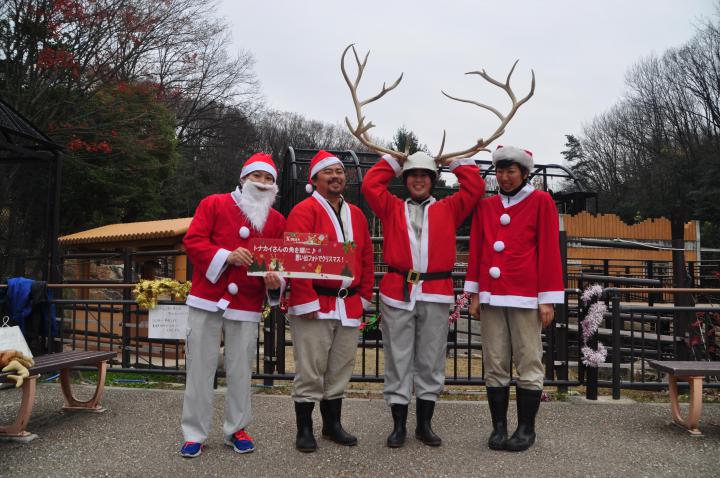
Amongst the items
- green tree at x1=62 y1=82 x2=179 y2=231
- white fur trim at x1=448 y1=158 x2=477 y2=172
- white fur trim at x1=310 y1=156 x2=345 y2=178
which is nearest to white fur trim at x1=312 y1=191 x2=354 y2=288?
white fur trim at x1=310 y1=156 x2=345 y2=178

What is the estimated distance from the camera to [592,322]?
16.2ft

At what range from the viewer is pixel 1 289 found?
5695 millimetres

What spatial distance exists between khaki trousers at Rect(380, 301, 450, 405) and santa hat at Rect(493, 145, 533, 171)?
1.09 m

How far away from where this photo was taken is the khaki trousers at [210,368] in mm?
3490

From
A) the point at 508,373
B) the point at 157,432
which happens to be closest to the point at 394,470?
the point at 508,373

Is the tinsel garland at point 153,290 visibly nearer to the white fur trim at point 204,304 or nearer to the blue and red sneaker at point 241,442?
the white fur trim at point 204,304

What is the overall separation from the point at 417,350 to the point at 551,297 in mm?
937

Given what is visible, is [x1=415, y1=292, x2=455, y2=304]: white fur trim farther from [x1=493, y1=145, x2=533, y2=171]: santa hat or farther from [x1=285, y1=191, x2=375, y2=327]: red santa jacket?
[x1=493, y1=145, x2=533, y2=171]: santa hat

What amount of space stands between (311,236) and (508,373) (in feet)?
5.34

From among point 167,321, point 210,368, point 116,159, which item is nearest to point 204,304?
point 210,368

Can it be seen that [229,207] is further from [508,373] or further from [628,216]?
[628,216]

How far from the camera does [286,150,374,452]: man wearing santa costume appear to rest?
3.48 metres

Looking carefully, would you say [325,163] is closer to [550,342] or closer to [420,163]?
[420,163]

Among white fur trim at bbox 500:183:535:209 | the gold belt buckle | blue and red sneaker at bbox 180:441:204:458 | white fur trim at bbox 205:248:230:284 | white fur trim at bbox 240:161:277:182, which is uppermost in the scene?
white fur trim at bbox 240:161:277:182
